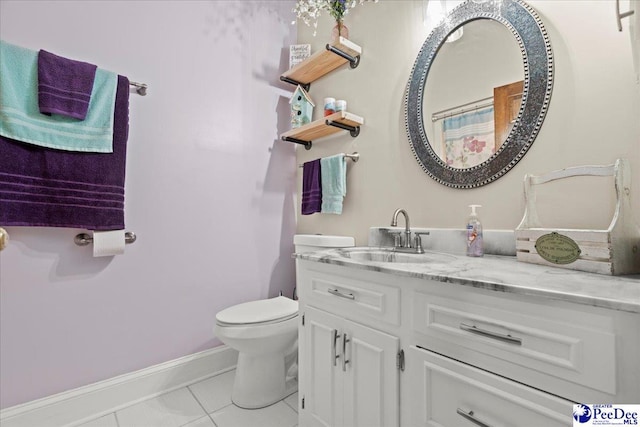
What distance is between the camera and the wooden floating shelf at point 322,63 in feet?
5.72

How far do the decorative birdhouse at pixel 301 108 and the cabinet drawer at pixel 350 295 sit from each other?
1.20 meters

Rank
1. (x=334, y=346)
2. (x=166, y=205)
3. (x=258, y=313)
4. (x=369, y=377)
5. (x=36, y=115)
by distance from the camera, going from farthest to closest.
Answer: (x=166, y=205) < (x=258, y=313) < (x=36, y=115) < (x=334, y=346) < (x=369, y=377)

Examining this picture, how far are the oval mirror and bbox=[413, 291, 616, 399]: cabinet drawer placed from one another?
2.32 feet

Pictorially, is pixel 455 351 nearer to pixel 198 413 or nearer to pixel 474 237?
pixel 474 237

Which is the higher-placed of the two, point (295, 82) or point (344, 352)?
point (295, 82)

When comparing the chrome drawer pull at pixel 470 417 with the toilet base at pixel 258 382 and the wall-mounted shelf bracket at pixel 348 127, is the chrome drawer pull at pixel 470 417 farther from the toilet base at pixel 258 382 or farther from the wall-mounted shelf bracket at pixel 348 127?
the wall-mounted shelf bracket at pixel 348 127

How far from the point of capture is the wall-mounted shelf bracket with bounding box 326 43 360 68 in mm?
1727

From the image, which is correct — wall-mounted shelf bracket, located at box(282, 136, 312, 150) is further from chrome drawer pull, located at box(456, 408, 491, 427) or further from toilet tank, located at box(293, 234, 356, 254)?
chrome drawer pull, located at box(456, 408, 491, 427)

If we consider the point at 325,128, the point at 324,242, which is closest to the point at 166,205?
the point at 324,242

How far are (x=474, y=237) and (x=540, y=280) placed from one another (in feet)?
1.57

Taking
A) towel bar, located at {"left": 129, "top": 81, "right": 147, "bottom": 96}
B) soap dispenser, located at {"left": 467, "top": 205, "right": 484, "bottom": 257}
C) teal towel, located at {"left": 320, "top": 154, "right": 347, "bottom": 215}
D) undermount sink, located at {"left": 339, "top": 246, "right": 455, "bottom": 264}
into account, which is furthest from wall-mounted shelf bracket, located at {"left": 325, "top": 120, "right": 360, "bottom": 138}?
towel bar, located at {"left": 129, "top": 81, "right": 147, "bottom": 96}

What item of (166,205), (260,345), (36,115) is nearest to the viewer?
(36,115)

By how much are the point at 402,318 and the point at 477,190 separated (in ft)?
2.33

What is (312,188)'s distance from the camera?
194cm
